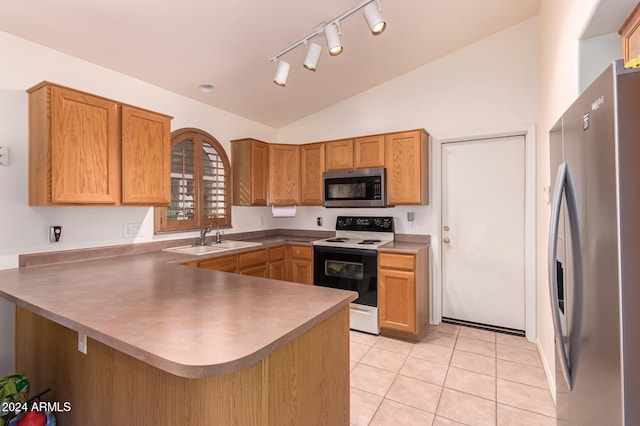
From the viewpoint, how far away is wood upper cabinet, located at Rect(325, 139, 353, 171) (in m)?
3.57

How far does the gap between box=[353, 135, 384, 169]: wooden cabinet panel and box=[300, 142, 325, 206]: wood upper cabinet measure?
0.46m

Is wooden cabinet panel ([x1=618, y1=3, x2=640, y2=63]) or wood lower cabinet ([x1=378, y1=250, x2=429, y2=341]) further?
wood lower cabinet ([x1=378, y1=250, x2=429, y2=341])

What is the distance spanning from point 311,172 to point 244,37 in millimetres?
1765

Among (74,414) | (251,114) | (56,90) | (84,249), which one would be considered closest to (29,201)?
(84,249)

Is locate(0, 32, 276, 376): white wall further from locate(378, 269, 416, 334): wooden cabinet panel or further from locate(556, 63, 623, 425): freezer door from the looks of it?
locate(556, 63, 623, 425): freezer door

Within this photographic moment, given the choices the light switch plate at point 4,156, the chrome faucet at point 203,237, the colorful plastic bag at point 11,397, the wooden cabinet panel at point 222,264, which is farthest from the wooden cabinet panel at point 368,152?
the colorful plastic bag at point 11,397

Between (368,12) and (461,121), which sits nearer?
(368,12)

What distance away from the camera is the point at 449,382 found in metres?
2.28

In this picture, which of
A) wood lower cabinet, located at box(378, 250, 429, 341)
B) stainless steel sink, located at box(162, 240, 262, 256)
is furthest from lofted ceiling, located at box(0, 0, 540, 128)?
wood lower cabinet, located at box(378, 250, 429, 341)

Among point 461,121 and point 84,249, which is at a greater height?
point 461,121

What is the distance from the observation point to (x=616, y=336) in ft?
2.51

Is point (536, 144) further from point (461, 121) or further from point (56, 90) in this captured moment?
point (56, 90)

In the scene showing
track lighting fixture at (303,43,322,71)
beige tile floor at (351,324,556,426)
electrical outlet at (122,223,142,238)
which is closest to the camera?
beige tile floor at (351,324,556,426)

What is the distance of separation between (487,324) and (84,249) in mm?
Result: 3864
